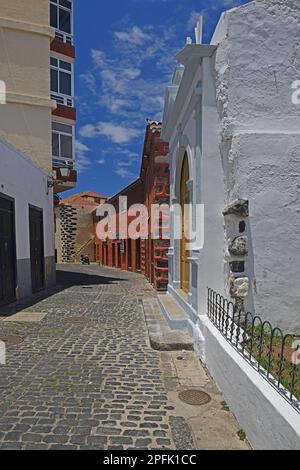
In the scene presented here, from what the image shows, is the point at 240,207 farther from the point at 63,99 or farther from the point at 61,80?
the point at 61,80

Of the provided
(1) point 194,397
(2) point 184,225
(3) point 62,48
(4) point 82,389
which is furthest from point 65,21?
(1) point 194,397

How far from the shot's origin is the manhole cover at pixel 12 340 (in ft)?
17.8

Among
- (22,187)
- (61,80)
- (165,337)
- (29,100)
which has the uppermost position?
(61,80)

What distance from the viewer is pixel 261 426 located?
2.56 metres

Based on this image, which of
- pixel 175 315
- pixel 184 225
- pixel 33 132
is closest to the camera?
pixel 175 315

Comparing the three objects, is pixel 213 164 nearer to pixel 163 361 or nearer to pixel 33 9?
pixel 163 361

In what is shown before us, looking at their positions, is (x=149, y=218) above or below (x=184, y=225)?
above

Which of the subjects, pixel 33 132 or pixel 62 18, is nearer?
pixel 33 132

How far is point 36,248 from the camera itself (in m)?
11.2

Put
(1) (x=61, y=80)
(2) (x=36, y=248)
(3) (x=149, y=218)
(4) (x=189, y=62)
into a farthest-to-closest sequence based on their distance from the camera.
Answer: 1. (1) (x=61, y=80)
2. (3) (x=149, y=218)
3. (2) (x=36, y=248)
4. (4) (x=189, y=62)

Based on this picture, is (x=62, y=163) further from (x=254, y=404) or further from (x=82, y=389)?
(x=254, y=404)

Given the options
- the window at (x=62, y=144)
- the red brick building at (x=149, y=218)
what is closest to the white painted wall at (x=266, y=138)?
the red brick building at (x=149, y=218)

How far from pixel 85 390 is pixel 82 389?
0.05 meters
